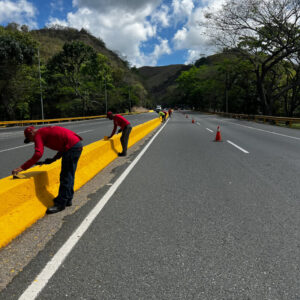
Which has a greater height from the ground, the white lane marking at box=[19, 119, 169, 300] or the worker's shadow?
the worker's shadow

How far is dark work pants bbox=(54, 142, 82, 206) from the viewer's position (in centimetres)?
425

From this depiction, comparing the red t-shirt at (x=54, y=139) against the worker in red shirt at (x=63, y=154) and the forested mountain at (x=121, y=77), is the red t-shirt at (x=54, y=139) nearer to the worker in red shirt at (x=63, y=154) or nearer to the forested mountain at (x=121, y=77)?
the worker in red shirt at (x=63, y=154)

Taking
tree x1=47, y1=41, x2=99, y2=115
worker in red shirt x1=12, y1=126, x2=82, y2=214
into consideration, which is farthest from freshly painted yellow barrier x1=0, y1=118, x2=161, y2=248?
tree x1=47, y1=41, x2=99, y2=115

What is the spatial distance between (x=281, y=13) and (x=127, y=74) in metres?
66.9

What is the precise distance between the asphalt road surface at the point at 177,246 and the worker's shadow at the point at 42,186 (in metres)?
0.56

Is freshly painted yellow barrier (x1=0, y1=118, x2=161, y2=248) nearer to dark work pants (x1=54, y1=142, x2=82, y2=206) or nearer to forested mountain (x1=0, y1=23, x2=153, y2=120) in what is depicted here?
dark work pants (x1=54, y1=142, x2=82, y2=206)

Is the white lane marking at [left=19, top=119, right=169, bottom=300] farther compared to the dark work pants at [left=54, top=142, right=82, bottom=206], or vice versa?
the dark work pants at [left=54, top=142, right=82, bottom=206]

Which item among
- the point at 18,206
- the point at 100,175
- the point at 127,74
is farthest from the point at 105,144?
the point at 127,74

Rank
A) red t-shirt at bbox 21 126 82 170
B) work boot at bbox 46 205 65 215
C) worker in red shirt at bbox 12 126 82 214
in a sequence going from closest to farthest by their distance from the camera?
1. red t-shirt at bbox 21 126 82 170
2. worker in red shirt at bbox 12 126 82 214
3. work boot at bbox 46 205 65 215

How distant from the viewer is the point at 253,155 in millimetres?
9273

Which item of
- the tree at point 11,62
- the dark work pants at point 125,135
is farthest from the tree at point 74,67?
the dark work pants at point 125,135

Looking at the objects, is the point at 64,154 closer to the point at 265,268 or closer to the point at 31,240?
the point at 31,240

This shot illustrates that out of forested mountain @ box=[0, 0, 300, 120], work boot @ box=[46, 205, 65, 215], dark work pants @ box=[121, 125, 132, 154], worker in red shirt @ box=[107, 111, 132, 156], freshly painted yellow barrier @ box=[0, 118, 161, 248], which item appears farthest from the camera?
forested mountain @ box=[0, 0, 300, 120]

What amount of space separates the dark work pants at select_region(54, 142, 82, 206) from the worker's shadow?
14 cm
